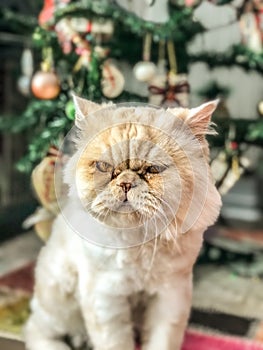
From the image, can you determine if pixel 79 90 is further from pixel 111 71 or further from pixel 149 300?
pixel 149 300

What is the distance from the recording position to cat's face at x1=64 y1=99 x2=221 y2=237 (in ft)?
2.22

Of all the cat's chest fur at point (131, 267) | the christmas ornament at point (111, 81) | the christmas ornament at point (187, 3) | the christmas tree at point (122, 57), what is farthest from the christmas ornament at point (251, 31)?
the cat's chest fur at point (131, 267)

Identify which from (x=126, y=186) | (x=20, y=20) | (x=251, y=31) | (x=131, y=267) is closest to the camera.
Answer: (x=126, y=186)

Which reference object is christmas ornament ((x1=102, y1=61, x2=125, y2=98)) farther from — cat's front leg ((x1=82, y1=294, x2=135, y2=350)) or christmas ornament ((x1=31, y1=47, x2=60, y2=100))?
cat's front leg ((x1=82, y1=294, x2=135, y2=350))

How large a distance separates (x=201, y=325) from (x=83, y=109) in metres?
0.63

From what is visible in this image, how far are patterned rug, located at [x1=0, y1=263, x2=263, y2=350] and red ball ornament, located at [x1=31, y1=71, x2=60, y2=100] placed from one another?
443 millimetres

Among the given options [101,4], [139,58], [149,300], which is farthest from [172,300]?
[101,4]

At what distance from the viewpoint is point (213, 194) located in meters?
0.74

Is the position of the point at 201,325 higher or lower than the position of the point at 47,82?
lower

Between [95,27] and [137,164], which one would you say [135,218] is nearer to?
[137,164]

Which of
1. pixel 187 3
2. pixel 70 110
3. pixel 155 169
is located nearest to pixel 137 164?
pixel 155 169

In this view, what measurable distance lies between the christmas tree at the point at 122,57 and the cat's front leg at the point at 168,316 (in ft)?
0.80

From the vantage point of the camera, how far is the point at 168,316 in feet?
2.90

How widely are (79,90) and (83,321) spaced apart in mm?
406
